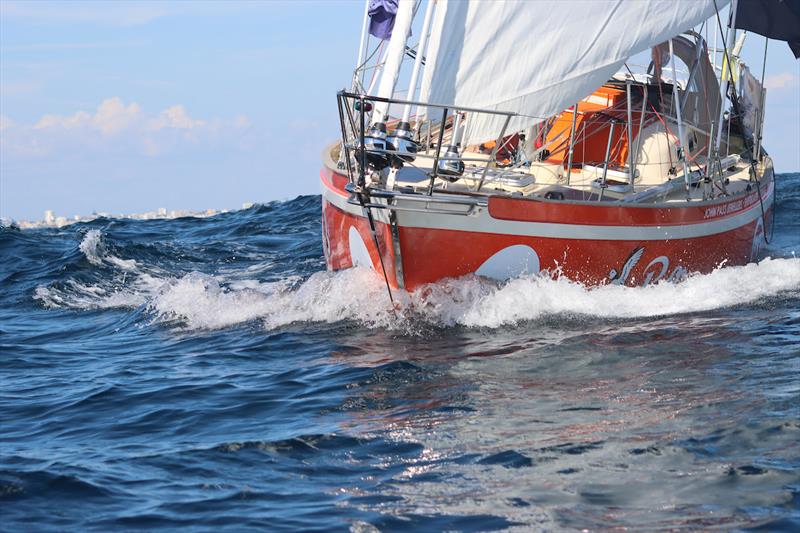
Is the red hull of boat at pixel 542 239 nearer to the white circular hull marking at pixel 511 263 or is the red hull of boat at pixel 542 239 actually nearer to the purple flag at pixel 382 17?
the white circular hull marking at pixel 511 263

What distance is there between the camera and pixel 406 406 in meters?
8.77

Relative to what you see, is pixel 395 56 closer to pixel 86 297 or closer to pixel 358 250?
pixel 358 250

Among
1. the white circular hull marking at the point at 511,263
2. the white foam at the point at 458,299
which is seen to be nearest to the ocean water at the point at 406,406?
the white foam at the point at 458,299

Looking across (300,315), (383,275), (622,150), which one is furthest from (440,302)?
(622,150)

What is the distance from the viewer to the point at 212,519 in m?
6.38

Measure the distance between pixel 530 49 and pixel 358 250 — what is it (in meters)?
3.09

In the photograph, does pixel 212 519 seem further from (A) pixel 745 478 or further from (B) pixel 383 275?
(B) pixel 383 275

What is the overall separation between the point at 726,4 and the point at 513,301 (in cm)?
468

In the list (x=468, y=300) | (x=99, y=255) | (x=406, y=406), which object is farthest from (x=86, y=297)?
(x=406, y=406)

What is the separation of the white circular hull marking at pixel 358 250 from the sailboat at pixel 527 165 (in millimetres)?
28

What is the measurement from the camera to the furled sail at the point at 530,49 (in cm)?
1092

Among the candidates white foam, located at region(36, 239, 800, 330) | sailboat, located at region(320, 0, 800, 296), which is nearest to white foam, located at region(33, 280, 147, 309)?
white foam, located at region(36, 239, 800, 330)

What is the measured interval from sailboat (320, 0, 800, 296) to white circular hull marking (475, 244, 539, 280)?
1 cm

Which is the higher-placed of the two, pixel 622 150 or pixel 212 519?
pixel 622 150
